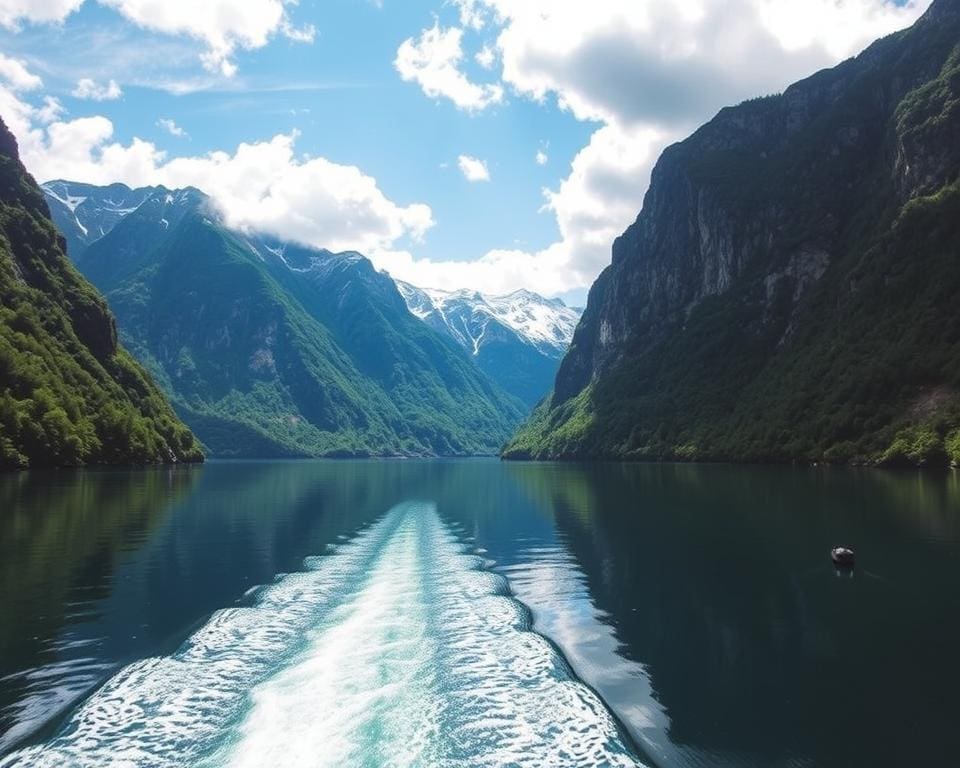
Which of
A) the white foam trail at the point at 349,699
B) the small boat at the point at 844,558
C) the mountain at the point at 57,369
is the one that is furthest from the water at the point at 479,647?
the mountain at the point at 57,369

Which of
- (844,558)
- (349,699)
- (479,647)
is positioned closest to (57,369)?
(479,647)

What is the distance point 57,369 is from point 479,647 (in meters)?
144

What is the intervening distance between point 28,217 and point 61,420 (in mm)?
96341

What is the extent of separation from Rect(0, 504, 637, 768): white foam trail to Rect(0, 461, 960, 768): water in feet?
0.26

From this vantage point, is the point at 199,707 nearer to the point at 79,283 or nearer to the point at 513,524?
the point at 513,524

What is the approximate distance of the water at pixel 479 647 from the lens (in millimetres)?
15148

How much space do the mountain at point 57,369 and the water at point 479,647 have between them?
73.8 metres

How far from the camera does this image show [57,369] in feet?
456

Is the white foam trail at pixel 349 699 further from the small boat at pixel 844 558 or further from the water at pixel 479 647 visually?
the small boat at pixel 844 558

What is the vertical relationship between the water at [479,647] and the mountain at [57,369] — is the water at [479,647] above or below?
below

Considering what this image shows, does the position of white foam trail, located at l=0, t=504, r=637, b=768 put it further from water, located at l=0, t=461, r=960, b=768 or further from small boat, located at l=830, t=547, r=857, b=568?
small boat, located at l=830, t=547, r=857, b=568

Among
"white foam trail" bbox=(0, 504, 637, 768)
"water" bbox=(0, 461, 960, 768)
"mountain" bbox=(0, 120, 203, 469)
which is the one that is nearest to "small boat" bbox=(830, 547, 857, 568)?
"water" bbox=(0, 461, 960, 768)

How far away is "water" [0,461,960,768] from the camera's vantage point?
15.1m

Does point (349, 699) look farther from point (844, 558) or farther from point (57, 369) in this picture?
point (57, 369)
